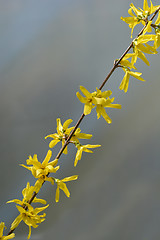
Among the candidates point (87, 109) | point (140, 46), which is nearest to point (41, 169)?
point (87, 109)

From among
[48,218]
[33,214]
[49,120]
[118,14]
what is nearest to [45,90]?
[49,120]

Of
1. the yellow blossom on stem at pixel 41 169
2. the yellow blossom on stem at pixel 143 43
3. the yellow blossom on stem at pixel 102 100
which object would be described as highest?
the yellow blossom on stem at pixel 143 43

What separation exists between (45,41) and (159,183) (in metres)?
1.06

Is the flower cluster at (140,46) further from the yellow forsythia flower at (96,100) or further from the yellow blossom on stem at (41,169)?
the yellow blossom on stem at (41,169)

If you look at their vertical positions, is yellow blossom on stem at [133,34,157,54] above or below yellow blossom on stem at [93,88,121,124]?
above

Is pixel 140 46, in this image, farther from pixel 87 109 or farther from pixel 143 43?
pixel 87 109

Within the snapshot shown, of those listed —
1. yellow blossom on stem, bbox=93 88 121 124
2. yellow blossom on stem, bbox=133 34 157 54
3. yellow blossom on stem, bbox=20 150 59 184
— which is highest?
yellow blossom on stem, bbox=133 34 157 54

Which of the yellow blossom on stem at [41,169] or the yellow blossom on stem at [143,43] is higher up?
the yellow blossom on stem at [143,43]

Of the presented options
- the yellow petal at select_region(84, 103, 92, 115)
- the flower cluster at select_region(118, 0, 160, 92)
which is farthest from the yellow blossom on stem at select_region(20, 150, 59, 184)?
the flower cluster at select_region(118, 0, 160, 92)

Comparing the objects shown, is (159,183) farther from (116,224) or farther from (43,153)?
(43,153)

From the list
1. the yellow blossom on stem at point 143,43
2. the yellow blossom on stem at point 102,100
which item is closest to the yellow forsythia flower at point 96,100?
the yellow blossom on stem at point 102,100

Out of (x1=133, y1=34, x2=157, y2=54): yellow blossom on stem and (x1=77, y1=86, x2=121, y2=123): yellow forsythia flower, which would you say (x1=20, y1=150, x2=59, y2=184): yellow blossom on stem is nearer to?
(x1=77, y1=86, x2=121, y2=123): yellow forsythia flower

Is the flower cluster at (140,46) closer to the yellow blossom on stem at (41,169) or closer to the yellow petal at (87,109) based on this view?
the yellow petal at (87,109)

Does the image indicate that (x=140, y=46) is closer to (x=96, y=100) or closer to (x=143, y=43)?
(x=143, y=43)
